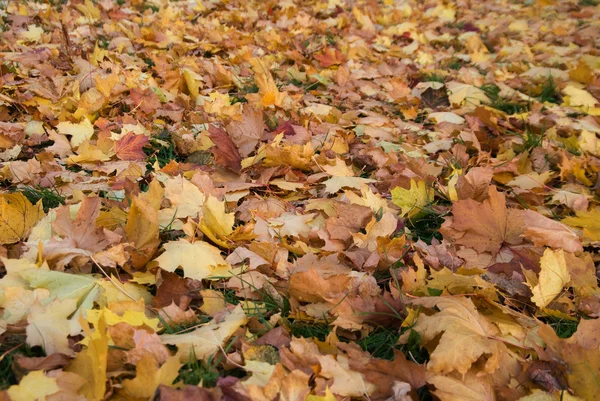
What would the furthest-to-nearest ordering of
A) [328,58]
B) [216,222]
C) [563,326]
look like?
[328,58] < [216,222] < [563,326]

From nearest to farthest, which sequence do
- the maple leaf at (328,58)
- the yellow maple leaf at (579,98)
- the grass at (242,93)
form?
the grass at (242,93) → the yellow maple leaf at (579,98) → the maple leaf at (328,58)

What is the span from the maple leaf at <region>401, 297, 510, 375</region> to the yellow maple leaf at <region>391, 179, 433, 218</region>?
1.79 ft

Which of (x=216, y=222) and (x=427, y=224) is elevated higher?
(x=216, y=222)

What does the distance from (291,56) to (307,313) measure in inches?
92.9

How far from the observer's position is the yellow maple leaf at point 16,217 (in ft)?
4.65

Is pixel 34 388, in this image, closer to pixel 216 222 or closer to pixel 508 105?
pixel 216 222

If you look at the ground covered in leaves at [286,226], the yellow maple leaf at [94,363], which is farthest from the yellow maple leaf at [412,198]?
the yellow maple leaf at [94,363]

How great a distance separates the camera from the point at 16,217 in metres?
1.44

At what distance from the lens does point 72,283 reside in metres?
1.27

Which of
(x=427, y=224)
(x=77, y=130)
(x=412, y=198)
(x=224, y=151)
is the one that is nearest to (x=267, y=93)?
(x=224, y=151)

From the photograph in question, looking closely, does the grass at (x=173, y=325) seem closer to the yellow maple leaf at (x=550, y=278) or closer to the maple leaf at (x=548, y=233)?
the yellow maple leaf at (x=550, y=278)

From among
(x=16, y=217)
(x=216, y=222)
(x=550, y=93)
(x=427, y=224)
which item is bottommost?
(x=550, y=93)

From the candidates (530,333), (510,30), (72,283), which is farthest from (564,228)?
(510,30)

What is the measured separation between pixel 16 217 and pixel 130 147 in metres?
0.63
